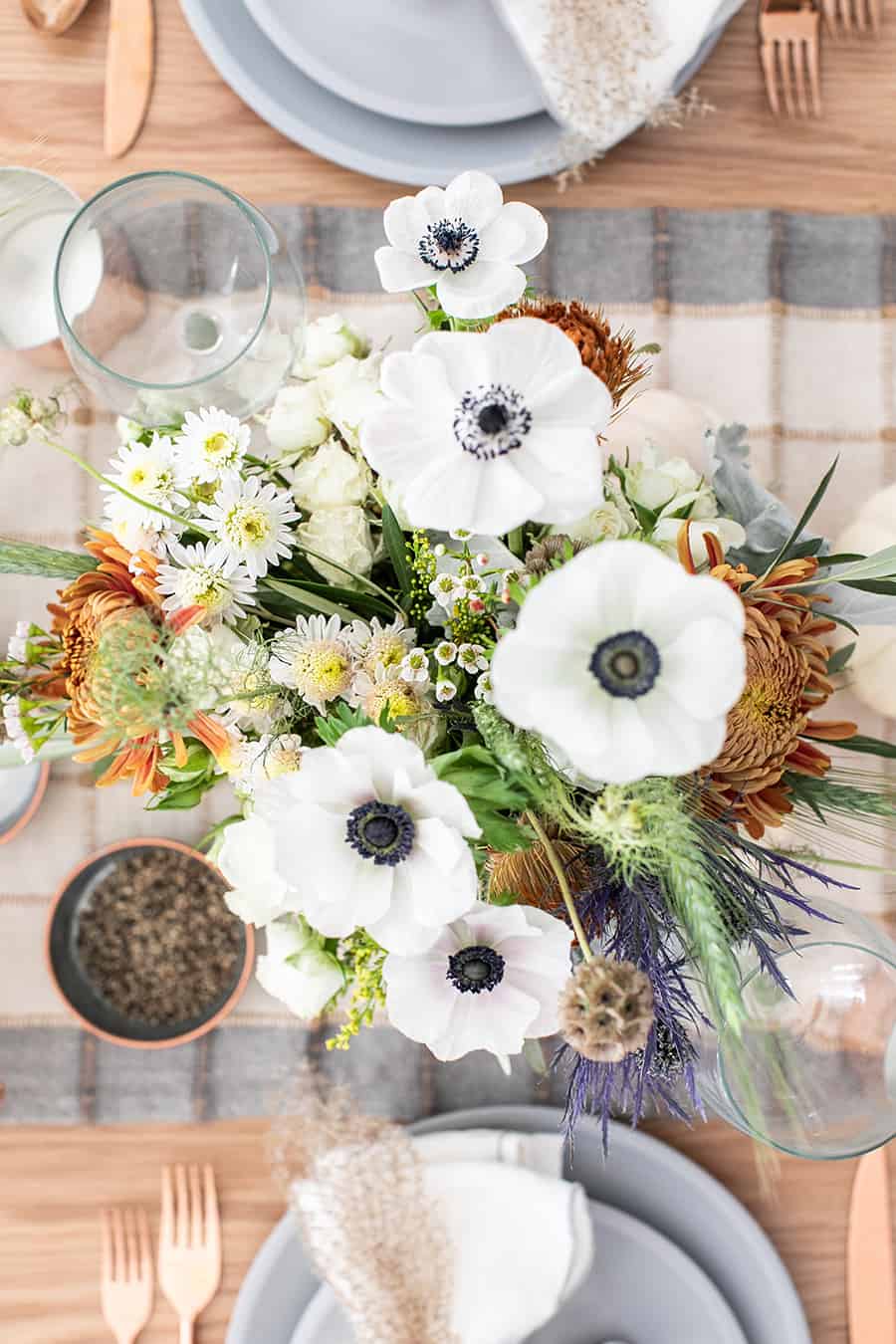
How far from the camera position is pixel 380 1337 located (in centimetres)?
57

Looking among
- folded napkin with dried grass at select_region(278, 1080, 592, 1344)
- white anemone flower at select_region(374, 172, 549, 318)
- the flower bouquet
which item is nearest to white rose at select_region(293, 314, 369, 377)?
the flower bouquet

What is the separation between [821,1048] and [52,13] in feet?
2.51

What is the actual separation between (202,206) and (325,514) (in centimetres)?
26

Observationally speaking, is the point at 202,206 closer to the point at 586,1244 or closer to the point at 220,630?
A: the point at 220,630

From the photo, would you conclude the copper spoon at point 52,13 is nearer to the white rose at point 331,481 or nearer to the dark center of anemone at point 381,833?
the white rose at point 331,481

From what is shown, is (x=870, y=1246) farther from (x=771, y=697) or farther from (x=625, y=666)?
(x=625, y=666)

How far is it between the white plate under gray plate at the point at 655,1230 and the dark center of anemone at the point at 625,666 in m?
0.49

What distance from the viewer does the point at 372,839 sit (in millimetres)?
311

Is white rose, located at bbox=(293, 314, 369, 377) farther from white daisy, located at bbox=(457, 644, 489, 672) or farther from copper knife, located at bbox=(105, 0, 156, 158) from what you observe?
copper knife, located at bbox=(105, 0, 156, 158)

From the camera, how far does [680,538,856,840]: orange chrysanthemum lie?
1.19 feet

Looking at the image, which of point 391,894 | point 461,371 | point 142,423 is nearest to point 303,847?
point 391,894

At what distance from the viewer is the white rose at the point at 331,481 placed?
1.35 ft

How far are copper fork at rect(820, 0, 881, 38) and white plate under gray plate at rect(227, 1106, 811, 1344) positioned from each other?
2.40 ft

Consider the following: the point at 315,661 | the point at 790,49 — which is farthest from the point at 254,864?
the point at 790,49
